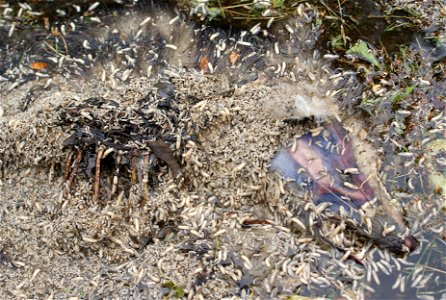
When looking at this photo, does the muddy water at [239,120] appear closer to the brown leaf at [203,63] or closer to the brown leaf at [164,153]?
the brown leaf at [203,63]

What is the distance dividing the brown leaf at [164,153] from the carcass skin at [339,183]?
908mm

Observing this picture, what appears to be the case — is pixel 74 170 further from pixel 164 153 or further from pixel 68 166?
pixel 164 153

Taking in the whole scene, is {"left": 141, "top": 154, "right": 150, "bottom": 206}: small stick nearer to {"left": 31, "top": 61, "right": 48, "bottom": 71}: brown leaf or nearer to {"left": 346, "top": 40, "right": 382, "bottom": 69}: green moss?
{"left": 31, "top": 61, "right": 48, "bottom": 71}: brown leaf

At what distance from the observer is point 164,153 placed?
545cm

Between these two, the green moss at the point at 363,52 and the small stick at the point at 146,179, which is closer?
the small stick at the point at 146,179

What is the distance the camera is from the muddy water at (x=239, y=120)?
Answer: 5.05 metres

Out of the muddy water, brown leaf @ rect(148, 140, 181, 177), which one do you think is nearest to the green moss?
the muddy water

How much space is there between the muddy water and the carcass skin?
0.38 ft

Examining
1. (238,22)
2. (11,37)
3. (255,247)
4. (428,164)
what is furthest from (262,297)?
(11,37)

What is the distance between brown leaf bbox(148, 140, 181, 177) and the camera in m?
5.45

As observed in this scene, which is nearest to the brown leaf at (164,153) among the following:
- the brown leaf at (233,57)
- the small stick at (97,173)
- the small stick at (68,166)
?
the small stick at (97,173)

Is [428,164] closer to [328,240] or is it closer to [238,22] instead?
[328,240]

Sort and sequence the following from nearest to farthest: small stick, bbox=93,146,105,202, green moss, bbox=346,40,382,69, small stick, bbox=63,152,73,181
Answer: small stick, bbox=93,146,105,202 < small stick, bbox=63,152,73,181 < green moss, bbox=346,40,382,69

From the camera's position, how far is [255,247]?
17.1ft
